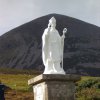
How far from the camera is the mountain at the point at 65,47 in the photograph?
10006cm

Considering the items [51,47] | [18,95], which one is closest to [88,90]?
[18,95]

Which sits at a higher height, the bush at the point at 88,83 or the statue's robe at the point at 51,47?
the bush at the point at 88,83

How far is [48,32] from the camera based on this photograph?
1741 cm

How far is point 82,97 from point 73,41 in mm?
80166

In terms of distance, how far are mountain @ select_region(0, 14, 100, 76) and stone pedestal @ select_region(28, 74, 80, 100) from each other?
7732cm

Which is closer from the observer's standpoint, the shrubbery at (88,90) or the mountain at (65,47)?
the shrubbery at (88,90)

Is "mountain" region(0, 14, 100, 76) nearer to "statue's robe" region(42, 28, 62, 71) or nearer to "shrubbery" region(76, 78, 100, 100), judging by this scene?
"shrubbery" region(76, 78, 100, 100)

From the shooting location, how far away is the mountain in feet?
328

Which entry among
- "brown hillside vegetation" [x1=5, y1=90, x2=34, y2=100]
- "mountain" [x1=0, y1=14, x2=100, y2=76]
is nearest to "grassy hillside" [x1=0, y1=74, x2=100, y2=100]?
"brown hillside vegetation" [x1=5, y1=90, x2=34, y2=100]

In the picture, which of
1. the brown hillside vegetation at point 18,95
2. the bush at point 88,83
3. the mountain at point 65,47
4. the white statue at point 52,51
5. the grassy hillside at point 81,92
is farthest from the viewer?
the mountain at point 65,47

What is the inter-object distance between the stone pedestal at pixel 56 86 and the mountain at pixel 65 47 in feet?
254

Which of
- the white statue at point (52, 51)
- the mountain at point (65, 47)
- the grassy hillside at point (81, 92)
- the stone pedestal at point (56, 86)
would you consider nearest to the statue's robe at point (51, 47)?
the white statue at point (52, 51)

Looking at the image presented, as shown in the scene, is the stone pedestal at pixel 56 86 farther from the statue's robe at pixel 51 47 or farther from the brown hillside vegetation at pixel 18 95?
the brown hillside vegetation at pixel 18 95

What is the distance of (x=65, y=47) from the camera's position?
109 metres
